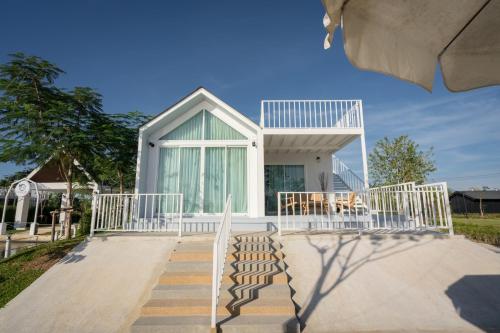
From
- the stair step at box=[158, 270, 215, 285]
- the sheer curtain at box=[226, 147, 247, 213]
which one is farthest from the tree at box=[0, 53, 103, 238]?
the stair step at box=[158, 270, 215, 285]

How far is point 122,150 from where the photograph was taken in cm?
1098

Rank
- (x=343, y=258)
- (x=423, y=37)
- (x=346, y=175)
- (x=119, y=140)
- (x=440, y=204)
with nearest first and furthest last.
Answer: (x=423, y=37)
(x=343, y=258)
(x=440, y=204)
(x=119, y=140)
(x=346, y=175)

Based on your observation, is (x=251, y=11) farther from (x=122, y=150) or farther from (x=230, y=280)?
(x=230, y=280)

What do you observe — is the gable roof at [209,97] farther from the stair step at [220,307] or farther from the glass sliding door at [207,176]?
the stair step at [220,307]

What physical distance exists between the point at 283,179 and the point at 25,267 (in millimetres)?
9506

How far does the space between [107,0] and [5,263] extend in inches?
406

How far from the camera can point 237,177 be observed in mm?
9102

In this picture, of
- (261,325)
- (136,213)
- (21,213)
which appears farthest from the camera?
(21,213)

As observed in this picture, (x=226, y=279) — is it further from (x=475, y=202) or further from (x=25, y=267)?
(x=475, y=202)

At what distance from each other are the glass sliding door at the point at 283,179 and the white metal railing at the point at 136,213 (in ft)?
15.9

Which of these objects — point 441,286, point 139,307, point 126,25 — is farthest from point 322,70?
point 139,307

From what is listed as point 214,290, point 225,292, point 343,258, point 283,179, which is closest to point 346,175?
point 283,179

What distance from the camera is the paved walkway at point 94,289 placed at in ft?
13.3

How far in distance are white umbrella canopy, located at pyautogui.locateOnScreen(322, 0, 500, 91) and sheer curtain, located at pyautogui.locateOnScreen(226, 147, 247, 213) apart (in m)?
7.17
